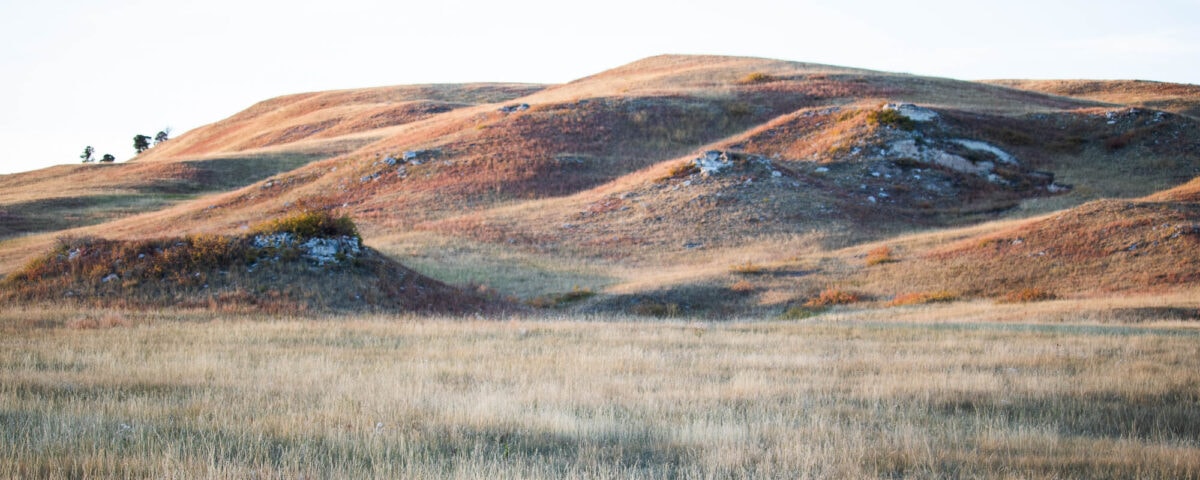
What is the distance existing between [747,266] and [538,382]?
21087 mm

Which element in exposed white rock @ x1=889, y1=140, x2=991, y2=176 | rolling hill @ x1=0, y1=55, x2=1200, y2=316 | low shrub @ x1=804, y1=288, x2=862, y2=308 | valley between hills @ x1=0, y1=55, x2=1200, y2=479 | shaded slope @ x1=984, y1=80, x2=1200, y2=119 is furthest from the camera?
shaded slope @ x1=984, y1=80, x2=1200, y2=119

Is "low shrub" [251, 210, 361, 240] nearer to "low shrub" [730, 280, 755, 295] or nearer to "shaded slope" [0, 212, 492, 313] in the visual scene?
"shaded slope" [0, 212, 492, 313]

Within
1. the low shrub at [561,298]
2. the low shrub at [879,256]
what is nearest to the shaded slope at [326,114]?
the low shrub at [561,298]

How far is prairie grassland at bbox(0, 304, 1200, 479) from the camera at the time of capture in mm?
6078

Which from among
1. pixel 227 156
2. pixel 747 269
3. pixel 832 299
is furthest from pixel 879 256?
pixel 227 156

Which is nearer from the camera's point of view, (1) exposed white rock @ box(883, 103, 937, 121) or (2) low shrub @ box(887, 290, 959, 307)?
(2) low shrub @ box(887, 290, 959, 307)

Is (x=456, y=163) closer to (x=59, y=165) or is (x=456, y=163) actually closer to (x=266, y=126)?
(x=59, y=165)

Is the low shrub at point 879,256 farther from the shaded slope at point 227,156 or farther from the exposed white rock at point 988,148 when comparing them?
the shaded slope at point 227,156

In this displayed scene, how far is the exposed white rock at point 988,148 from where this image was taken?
4622 cm

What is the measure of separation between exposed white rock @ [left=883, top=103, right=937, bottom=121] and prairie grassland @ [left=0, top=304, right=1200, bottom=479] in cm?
3692

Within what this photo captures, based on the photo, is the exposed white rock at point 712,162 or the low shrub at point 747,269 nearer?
the low shrub at point 747,269

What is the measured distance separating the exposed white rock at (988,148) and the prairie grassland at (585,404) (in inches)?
1371

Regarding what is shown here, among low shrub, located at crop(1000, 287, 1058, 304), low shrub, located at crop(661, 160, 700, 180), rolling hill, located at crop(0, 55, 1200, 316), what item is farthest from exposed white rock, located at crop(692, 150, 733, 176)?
low shrub, located at crop(1000, 287, 1058, 304)

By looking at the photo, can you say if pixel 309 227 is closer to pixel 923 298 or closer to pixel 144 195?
pixel 923 298
